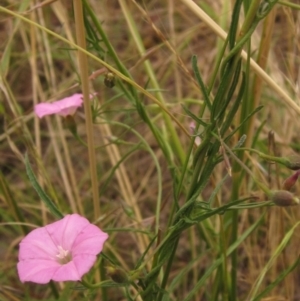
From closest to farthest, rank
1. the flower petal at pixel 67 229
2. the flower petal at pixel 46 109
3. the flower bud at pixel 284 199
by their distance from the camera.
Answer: the flower bud at pixel 284 199 < the flower petal at pixel 67 229 < the flower petal at pixel 46 109

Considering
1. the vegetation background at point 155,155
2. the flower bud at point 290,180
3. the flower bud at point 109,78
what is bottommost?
Answer: the vegetation background at point 155,155

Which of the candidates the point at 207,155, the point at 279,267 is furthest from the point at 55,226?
the point at 279,267

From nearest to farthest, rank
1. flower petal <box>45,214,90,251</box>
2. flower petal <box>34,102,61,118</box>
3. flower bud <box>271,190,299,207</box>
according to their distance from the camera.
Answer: flower bud <box>271,190,299,207</box> → flower petal <box>45,214,90,251</box> → flower petal <box>34,102,61,118</box>

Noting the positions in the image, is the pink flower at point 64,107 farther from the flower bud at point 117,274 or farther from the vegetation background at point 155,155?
the flower bud at point 117,274

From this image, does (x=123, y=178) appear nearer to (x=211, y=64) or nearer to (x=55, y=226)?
(x=211, y=64)

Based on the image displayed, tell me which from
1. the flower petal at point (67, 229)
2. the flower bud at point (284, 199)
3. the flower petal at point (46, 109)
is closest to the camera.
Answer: the flower bud at point (284, 199)

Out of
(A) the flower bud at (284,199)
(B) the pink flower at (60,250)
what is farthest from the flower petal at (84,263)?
(A) the flower bud at (284,199)

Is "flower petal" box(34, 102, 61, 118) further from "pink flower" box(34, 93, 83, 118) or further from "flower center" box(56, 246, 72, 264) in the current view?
"flower center" box(56, 246, 72, 264)

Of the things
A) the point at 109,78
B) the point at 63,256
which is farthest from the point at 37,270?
the point at 109,78

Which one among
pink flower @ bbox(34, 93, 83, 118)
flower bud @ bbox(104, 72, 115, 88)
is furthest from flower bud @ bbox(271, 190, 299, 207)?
pink flower @ bbox(34, 93, 83, 118)
